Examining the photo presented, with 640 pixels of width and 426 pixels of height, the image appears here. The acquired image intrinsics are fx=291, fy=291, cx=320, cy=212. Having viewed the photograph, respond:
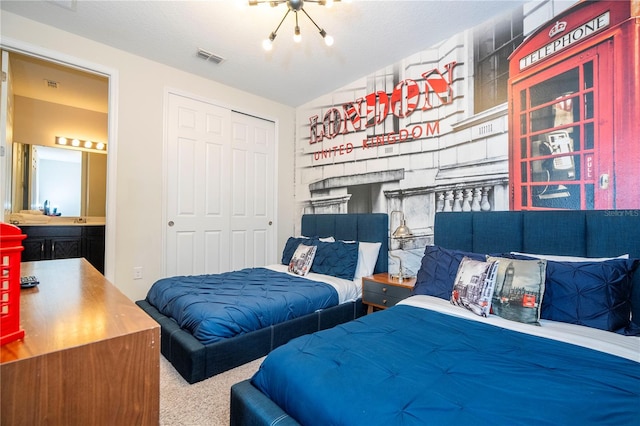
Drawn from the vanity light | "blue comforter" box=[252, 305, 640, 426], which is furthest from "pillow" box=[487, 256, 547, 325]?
the vanity light

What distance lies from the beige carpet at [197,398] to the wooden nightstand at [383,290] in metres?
1.22

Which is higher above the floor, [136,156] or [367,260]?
[136,156]

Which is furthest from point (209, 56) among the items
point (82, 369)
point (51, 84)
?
point (82, 369)

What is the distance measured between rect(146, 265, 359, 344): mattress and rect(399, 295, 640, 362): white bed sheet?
3.44 feet

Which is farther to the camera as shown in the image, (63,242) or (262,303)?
→ (63,242)

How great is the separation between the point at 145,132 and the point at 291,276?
2.30 meters

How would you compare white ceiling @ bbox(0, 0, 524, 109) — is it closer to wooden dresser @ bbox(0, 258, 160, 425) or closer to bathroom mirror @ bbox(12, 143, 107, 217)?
bathroom mirror @ bbox(12, 143, 107, 217)

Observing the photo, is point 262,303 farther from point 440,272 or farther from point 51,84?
point 51,84

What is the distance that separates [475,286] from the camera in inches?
70.5

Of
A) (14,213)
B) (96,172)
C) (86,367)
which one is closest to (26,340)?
(86,367)

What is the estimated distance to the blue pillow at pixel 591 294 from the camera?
1546 millimetres

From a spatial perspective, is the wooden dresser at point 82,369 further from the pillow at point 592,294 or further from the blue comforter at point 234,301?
the pillow at point 592,294

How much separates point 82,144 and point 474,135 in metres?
5.47

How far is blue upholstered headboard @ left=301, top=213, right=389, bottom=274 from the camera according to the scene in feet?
10.5
